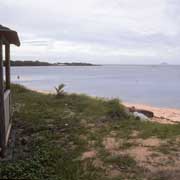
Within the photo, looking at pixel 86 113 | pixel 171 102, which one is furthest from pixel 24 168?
pixel 171 102

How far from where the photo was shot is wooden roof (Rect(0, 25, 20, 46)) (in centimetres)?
555

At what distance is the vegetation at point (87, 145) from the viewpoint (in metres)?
5.18

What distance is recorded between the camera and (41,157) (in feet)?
18.4

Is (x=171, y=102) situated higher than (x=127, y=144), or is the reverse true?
(x=127, y=144)

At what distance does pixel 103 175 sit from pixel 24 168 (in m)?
1.13

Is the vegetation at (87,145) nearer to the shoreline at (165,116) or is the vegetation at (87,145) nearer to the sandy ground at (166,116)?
the shoreline at (165,116)

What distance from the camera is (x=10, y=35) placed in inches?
242

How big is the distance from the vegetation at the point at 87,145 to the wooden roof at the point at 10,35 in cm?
188

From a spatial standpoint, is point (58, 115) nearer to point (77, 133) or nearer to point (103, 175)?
point (77, 133)

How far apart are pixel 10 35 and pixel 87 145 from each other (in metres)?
2.42

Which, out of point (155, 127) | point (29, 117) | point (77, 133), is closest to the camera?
point (77, 133)

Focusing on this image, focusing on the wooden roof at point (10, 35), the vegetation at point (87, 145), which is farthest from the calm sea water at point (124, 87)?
the wooden roof at point (10, 35)

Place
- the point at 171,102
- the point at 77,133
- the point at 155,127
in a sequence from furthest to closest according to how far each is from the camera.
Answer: the point at 171,102 < the point at 155,127 < the point at 77,133

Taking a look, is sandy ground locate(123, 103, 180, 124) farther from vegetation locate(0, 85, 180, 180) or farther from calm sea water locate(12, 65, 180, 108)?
calm sea water locate(12, 65, 180, 108)
